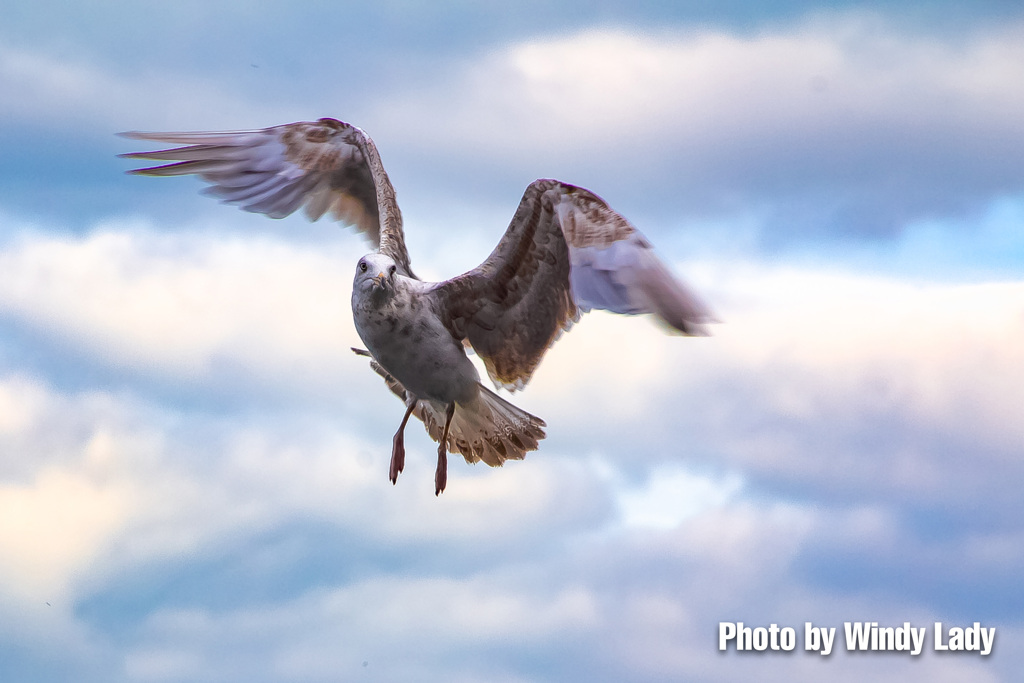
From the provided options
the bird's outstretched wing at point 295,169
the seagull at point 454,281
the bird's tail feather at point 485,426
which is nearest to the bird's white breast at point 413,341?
the seagull at point 454,281

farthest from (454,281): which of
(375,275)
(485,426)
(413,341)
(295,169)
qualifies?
(295,169)

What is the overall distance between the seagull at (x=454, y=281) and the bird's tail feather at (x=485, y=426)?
2cm

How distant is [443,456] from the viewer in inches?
678

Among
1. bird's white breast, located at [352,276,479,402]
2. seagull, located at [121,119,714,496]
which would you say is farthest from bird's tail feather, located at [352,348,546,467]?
bird's white breast, located at [352,276,479,402]

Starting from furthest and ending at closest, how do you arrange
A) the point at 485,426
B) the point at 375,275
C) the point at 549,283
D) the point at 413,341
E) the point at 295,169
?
the point at 295,169 → the point at 485,426 → the point at 549,283 → the point at 413,341 → the point at 375,275

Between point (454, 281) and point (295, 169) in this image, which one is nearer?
point (454, 281)

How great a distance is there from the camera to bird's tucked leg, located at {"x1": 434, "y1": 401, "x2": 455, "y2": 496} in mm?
16812

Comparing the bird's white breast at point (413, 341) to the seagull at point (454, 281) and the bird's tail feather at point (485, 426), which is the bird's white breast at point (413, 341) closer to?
the seagull at point (454, 281)

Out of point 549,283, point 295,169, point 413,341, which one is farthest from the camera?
point 295,169

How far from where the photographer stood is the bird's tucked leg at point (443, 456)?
1681cm

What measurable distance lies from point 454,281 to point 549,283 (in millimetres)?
1270

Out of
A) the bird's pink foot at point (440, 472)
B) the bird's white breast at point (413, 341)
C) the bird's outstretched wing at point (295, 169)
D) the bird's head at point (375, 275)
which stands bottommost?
the bird's pink foot at point (440, 472)

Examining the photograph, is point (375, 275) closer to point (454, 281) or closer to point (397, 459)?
point (454, 281)

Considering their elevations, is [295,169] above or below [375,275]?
→ above
